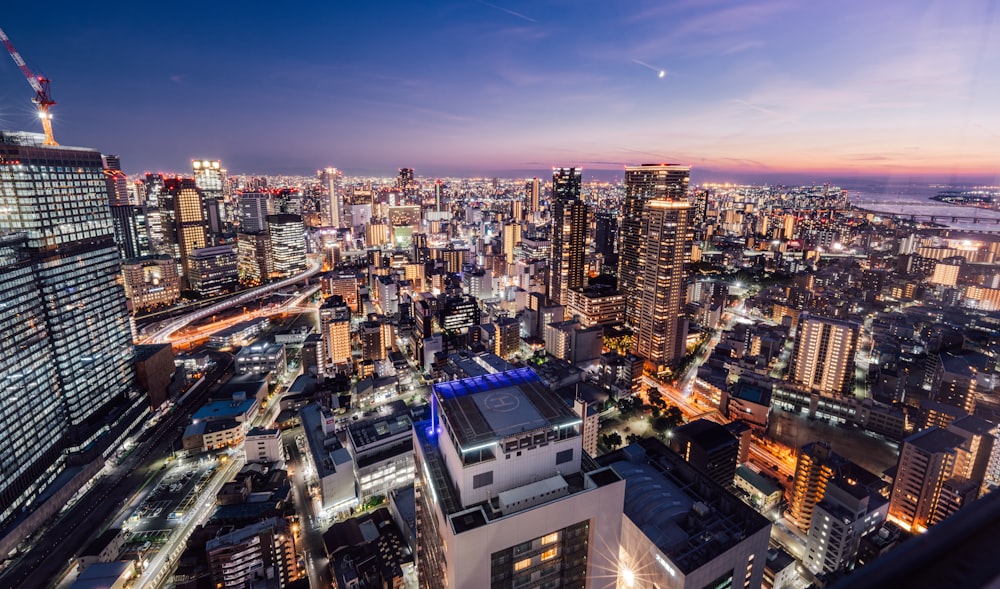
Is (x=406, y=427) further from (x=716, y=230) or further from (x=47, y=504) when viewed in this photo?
(x=716, y=230)

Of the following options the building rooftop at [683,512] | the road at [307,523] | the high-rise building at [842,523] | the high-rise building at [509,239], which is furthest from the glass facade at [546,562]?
the high-rise building at [509,239]

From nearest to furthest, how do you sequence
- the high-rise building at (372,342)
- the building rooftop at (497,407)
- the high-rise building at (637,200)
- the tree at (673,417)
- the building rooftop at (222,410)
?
the building rooftop at (497,407), the building rooftop at (222,410), the tree at (673,417), the high-rise building at (372,342), the high-rise building at (637,200)

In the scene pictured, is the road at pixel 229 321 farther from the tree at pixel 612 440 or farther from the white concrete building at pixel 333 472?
the tree at pixel 612 440

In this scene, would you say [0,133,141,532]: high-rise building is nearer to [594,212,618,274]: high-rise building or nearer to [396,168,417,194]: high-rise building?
[594,212,618,274]: high-rise building

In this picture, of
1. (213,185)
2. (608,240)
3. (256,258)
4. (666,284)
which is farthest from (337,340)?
(213,185)

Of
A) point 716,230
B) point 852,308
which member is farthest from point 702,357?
point 716,230

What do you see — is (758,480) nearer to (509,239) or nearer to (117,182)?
(509,239)
